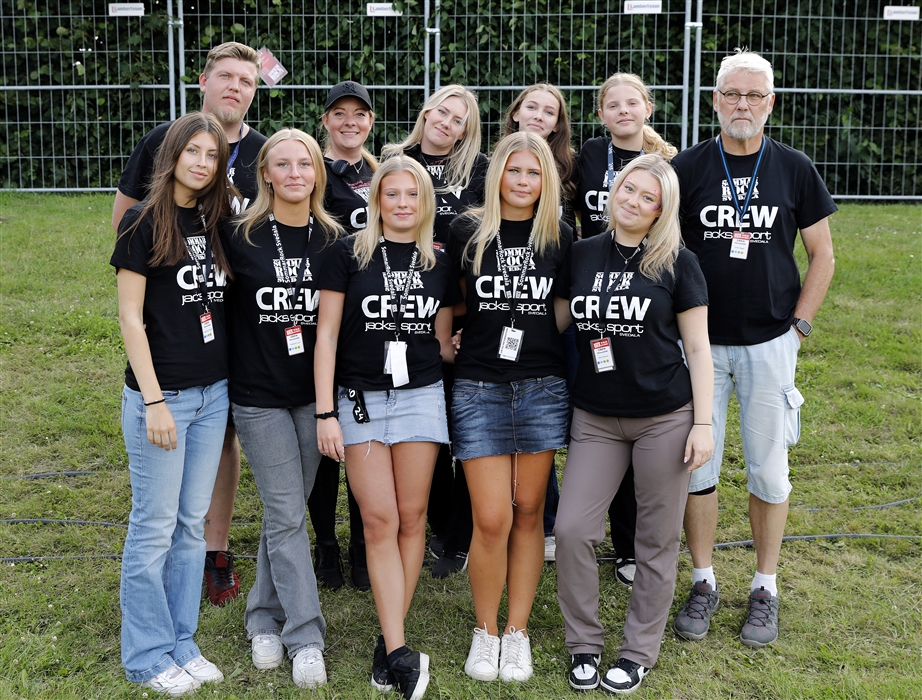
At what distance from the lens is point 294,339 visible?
3.43 meters

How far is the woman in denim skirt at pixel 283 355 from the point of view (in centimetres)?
341

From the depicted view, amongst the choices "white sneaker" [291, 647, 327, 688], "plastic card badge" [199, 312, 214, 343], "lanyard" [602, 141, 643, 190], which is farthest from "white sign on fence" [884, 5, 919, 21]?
"white sneaker" [291, 647, 327, 688]

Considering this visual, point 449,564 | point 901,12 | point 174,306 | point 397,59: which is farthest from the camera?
point 901,12

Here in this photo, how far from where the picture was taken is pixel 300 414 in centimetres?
351

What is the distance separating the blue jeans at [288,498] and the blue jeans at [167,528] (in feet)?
0.52

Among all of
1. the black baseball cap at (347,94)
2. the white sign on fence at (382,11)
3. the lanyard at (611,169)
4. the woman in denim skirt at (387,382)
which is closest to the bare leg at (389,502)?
the woman in denim skirt at (387,382)

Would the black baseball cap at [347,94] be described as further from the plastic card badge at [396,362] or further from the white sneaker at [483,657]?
the white sneaker at [483,657]

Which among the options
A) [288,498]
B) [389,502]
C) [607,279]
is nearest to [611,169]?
[607,279]

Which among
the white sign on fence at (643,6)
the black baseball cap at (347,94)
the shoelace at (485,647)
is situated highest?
the white sign on fence at (643,6)

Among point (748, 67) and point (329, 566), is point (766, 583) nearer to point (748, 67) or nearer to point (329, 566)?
point (329, 566)

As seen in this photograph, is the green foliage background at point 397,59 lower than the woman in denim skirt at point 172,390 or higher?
higher

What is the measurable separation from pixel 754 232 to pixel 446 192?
1.37 metres

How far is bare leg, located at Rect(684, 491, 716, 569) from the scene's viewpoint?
155 inches

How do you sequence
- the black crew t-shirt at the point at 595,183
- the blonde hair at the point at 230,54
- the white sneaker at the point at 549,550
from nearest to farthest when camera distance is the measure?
the black crew t-shirt at the point at 595,183 → the blonde hair at the point at 230,54 → the white sneaker at the point at 549,550
